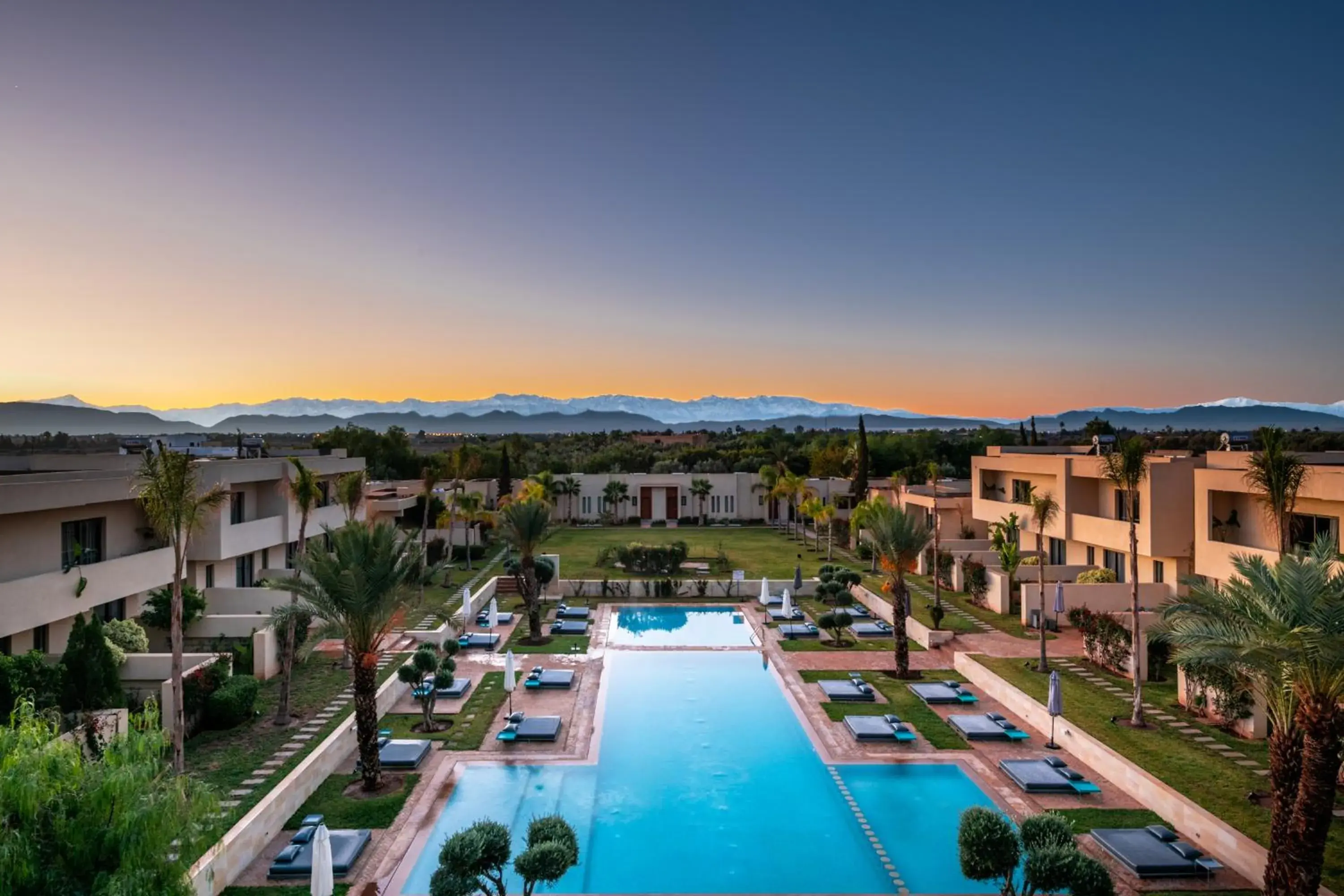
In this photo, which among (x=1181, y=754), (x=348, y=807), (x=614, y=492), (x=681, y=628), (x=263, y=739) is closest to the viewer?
(x=348, y=807)

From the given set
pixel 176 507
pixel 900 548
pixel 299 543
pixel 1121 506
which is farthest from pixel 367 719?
pixel 1121 506

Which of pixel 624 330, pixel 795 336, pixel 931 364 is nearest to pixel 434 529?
pixel 624 330

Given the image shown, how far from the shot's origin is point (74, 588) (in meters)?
17.5

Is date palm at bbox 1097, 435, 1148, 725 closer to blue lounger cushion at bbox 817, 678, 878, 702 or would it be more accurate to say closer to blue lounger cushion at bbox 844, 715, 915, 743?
blue lounger cushion at bbox 844, 715, 915, 743

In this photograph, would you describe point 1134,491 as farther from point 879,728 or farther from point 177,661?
point 177,661

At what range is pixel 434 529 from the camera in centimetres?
4338

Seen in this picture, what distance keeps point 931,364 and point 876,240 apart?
68.6ft

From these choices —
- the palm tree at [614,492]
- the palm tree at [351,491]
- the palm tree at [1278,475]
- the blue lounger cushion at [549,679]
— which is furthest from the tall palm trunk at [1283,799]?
the palm tree at [614,492]

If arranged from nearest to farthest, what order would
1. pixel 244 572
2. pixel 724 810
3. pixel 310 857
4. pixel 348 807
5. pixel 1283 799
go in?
1. pixel 1283 799
2. pixel 310 857
3. pixel 348 807
4. pixel 724 810
5. pixel 244 572

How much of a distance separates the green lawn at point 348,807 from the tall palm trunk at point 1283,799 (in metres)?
11.6

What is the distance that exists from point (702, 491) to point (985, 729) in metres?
40.0

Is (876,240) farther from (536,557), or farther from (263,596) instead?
(263,596)

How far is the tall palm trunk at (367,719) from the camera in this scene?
13.4m

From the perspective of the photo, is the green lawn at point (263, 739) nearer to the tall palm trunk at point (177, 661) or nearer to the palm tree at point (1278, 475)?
the tall palm trunk at point (177, 661)
